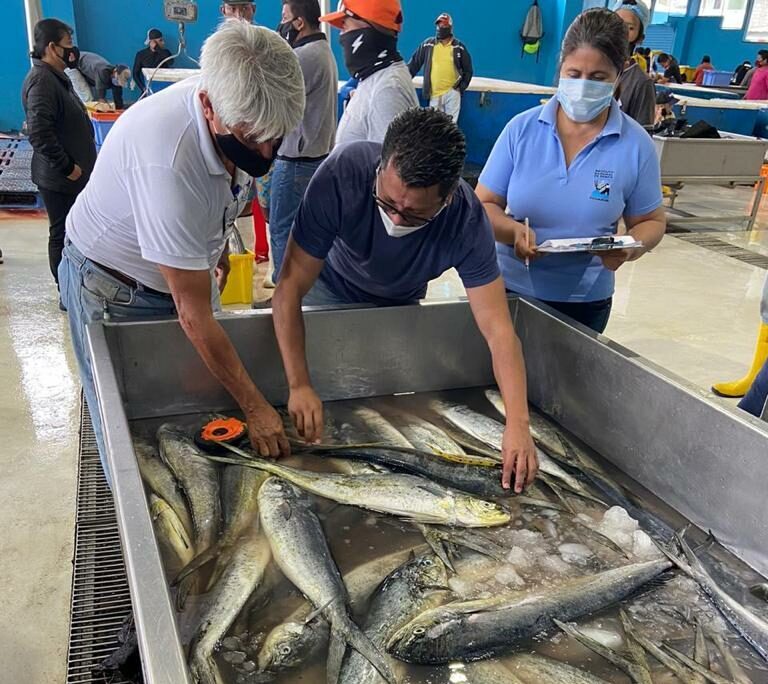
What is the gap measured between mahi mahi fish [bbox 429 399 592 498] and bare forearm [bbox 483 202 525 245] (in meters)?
0.49

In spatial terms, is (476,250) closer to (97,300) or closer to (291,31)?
(97,300)

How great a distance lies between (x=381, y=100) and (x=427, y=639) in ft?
7.50

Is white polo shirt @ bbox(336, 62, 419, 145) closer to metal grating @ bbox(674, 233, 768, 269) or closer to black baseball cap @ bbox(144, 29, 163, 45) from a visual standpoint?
metal grating @ bbox(674, 233, 768, 269)

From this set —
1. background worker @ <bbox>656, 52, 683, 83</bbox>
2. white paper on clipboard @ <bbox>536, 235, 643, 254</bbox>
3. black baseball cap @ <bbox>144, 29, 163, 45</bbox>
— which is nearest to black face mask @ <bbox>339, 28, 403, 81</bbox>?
white paper on clipboard @ <bbox>536, 235, 643, 254</bbox>

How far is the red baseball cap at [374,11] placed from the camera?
2668 mm

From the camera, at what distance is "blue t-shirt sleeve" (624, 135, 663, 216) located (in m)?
1.89

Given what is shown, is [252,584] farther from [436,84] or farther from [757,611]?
[436,84]

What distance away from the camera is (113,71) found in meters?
6.13

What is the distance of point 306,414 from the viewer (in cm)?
156

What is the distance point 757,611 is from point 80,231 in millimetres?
1625

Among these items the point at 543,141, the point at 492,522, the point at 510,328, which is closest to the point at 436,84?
the point at 543,141

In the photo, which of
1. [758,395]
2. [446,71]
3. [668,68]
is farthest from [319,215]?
[668,68]

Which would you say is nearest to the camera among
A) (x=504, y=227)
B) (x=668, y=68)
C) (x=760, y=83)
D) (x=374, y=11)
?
(x=504, y=227)

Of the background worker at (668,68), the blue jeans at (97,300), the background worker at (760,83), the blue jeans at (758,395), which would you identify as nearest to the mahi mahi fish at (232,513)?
the blue jeans at (97,300)
